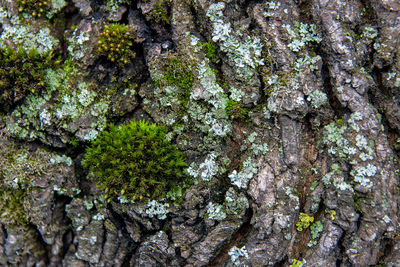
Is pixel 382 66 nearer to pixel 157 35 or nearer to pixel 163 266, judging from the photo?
pixel 157 35

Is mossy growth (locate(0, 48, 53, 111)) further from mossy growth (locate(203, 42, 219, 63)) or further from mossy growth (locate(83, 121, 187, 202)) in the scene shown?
mossy growth (locate(203, 42, 219, 63))

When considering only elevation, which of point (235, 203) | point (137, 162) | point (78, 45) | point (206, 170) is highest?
point (78, 45)

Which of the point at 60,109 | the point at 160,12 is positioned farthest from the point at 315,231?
the point at 60,109

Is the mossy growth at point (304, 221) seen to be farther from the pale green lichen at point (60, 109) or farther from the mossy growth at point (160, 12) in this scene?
the mossy growth at point (160, 12)

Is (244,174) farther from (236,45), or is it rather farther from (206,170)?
(236,45)

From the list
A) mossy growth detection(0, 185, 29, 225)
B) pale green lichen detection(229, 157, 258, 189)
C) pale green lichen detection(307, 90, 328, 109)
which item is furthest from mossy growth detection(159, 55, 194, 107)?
mossy growth detection(0, 185, 29, 225)

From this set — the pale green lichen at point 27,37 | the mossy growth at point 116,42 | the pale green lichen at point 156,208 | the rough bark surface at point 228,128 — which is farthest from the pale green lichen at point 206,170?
the pale green lichen at point 27,37

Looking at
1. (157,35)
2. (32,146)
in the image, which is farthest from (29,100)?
(157,35)
